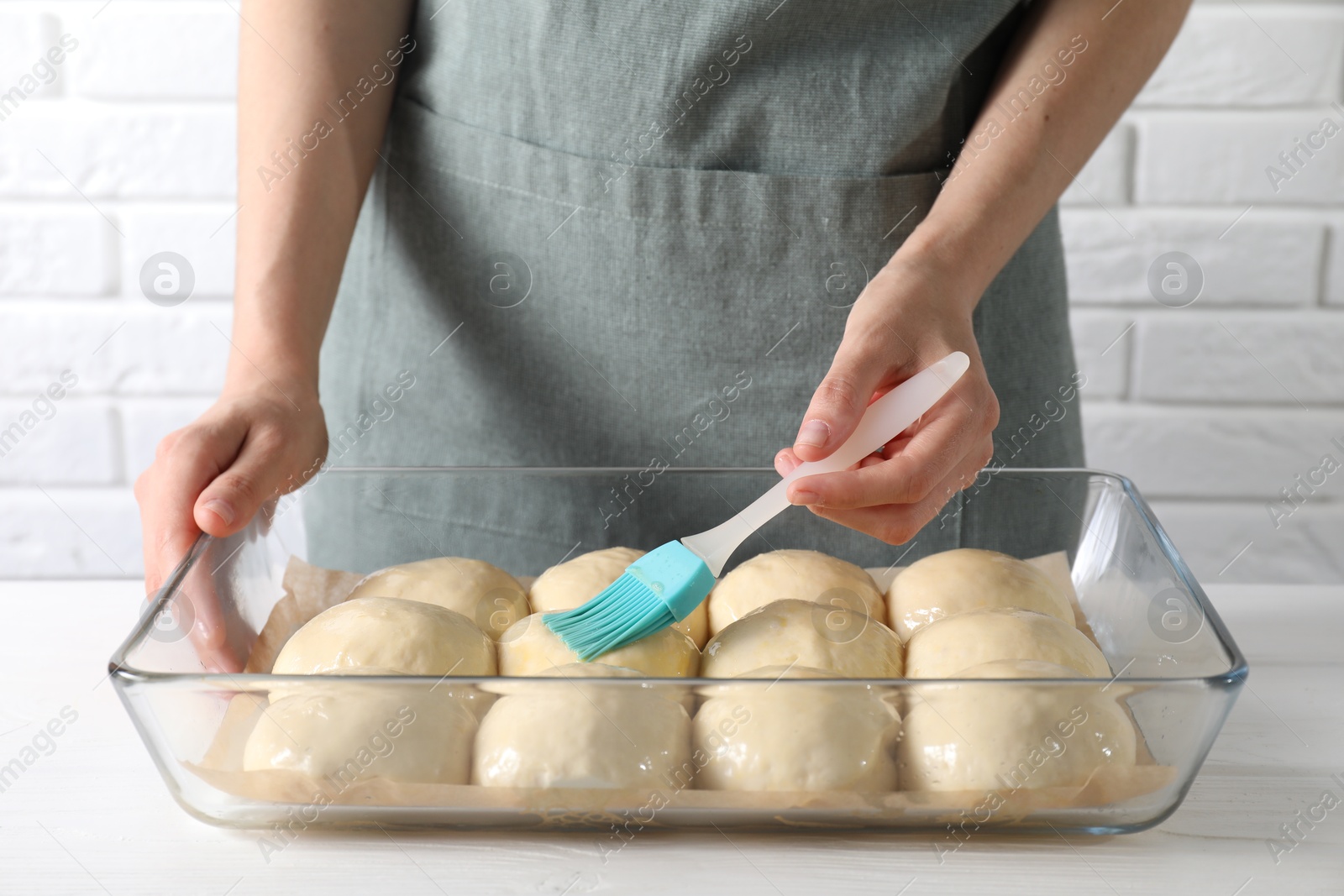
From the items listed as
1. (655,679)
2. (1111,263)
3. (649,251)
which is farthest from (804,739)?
(1111,263)

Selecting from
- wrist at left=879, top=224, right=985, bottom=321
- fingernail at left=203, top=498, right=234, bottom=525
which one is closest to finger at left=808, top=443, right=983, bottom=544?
wrist at left=879, top=224, right=985, bottom=321

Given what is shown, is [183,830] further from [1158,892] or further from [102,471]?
[102,471]

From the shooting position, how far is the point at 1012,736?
0.49 m

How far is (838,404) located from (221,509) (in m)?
0.35

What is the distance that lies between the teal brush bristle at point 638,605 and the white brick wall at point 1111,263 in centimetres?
87

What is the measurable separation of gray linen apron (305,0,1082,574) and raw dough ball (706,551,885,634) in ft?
0.20

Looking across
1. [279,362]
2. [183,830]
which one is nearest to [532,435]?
[279,362]

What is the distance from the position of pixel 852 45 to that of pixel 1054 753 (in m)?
0.52

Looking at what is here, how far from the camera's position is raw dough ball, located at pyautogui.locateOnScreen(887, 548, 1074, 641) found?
67 cm

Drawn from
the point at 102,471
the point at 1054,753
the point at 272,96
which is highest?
the point at 272,96

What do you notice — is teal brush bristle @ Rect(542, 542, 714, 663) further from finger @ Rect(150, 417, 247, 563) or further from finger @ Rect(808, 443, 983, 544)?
finger @ Rect(150, 417, 247, 563)

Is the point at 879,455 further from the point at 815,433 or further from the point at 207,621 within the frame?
the point at 207,621

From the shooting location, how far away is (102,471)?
4.58ft

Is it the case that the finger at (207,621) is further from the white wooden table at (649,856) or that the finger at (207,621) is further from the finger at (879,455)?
the finger at (879,455)
